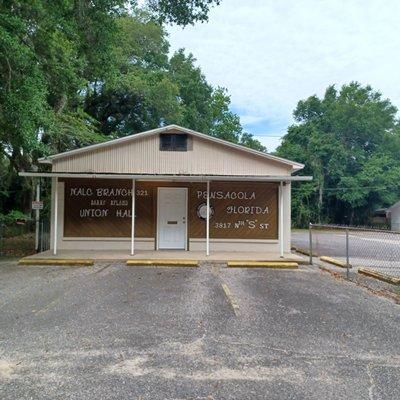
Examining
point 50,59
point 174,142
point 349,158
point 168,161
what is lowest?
point 168,161

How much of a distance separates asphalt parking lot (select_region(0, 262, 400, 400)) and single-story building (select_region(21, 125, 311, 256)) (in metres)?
4.84

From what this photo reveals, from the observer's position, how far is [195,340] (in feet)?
16.0

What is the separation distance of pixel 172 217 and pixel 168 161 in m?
1.89

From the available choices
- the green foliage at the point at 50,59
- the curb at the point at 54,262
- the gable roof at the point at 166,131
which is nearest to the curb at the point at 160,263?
the curb at the point at 54,262

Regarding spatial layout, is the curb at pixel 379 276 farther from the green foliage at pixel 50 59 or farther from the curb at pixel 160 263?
the green foliage at pixel 50 59

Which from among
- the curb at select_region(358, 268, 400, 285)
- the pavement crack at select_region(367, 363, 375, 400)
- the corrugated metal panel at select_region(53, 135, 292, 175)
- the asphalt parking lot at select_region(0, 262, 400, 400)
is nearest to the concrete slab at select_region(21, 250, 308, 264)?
the curb at select_region(358, 268, 400, 285)

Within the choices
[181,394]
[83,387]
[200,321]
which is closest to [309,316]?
[200,321]

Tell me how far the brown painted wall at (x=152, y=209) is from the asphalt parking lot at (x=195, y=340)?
4.84 meters

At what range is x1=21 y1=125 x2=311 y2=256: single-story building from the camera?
43.5 feet

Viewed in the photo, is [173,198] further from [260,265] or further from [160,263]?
[260,265]

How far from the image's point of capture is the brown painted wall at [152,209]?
13.3m

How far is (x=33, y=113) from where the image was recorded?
9.67 meters

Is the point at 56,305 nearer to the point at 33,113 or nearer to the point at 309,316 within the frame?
the point at 309,316

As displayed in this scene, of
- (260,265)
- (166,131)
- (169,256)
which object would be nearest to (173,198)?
(166,131)
